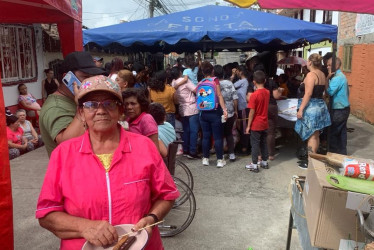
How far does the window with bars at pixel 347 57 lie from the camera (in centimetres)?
1202

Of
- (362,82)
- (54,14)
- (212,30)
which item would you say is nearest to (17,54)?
(212,30)

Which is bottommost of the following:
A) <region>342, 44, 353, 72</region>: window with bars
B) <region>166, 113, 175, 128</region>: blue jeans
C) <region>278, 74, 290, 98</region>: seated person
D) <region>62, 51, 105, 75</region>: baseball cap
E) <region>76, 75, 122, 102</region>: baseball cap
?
<region>166, 113, 175, 128</region>: blue jeans

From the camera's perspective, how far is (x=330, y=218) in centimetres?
195

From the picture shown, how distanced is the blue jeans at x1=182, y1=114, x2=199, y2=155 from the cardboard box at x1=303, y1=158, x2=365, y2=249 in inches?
178

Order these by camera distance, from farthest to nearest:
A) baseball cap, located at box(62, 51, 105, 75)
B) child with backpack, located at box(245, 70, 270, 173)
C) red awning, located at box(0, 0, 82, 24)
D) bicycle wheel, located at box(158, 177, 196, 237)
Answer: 1. child with backpack, located at box(245, 70, 270, 173)
2. bicycle wheel, located at box(158, 177, 196, 237)
3. red awning, located at box(0, 0, 82, 24)
4. baseball cap, located at box(62, 51, 105, 75)

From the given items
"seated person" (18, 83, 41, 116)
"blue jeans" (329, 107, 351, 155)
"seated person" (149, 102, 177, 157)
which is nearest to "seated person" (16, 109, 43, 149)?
"seated person" (18, 83, 41, 116)

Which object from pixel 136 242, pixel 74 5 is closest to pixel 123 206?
pixel 136 242

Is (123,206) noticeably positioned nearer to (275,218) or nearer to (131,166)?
(131,166)

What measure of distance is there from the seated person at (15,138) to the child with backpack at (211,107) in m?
3.56

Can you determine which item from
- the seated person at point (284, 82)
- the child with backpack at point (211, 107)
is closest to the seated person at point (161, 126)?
the child with backpack at point (211, 107)

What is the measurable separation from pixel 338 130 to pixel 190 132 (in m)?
2.62

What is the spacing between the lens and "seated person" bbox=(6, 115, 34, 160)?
664 cm

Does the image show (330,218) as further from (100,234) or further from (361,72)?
(361,72)

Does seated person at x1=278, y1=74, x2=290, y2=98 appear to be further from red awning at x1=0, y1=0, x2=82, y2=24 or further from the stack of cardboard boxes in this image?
the stack of cardboard boxes
